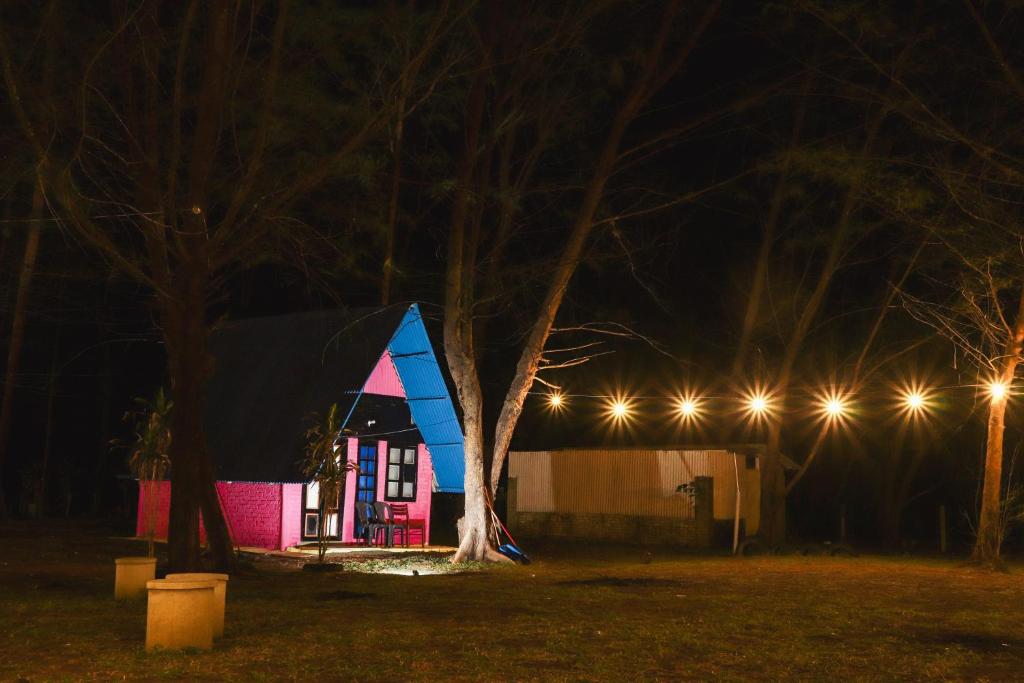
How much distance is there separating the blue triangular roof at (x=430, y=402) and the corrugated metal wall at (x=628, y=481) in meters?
5.09

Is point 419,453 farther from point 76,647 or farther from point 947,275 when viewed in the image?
point 76,647

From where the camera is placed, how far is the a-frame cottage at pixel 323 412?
63.3ft

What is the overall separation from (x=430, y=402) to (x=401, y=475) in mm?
1663

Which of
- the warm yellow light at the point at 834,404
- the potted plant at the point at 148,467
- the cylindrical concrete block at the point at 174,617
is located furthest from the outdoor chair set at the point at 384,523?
the cylindrical concrete block at the point at 174,617

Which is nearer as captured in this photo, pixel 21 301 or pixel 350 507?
pixel 350 507

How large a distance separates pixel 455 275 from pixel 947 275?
11.6 metres

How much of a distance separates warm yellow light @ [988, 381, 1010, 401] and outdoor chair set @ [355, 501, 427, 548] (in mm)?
10440

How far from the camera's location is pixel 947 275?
2361 centimetres

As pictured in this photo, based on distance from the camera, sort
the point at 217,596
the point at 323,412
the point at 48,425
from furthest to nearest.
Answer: the point at 48,425, the point at 323,412, the point at 217,596

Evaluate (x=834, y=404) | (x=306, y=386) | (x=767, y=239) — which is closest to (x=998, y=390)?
(x=834, y=404)

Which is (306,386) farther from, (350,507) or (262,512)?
(350,507)

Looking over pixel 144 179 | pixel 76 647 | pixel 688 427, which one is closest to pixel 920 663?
pixel 76 647

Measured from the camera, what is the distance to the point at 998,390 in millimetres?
18047

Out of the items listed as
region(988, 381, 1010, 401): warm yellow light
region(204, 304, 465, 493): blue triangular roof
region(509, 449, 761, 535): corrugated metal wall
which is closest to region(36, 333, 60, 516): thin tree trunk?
region(204, 304, 465, 493): blue triangular roof
